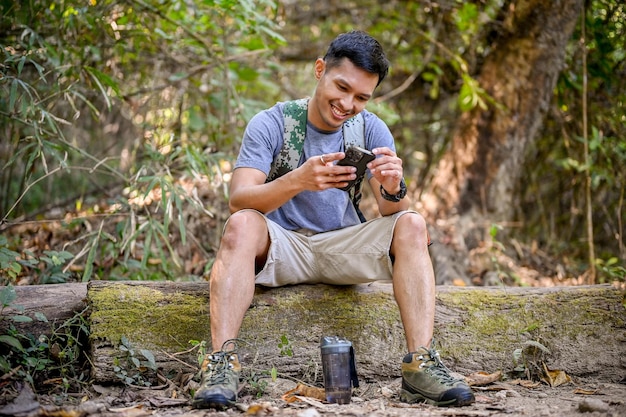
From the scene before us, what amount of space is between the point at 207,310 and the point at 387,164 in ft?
3.84

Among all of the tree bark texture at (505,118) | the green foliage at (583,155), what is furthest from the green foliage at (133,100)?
the green foliage at (583,155)

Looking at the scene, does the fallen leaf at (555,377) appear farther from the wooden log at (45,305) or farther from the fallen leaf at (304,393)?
the wooden log at (45,305)

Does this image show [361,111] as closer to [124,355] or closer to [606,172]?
[124,355]

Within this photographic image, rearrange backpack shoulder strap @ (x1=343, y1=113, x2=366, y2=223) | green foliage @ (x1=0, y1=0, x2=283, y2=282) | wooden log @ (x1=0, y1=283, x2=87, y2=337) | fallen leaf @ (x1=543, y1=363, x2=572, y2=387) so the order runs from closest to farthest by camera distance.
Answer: wooden log @ (x1=0, y1=283, x2=87, y2=337)
fallen leaf @ (x1=543, y1=363, x2=572, y2=387)
backpack shoulder strap @ (x1=343, y1=113, x2=366, y2=223)
green foliage @ (x1=0, y1=0, x2=283, y2=282)

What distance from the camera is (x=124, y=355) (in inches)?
115

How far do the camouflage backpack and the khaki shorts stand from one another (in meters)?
0.31

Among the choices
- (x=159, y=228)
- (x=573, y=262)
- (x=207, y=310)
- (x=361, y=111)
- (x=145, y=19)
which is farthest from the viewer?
(x=573, y=262)

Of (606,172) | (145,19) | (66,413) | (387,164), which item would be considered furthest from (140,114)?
(606,172)

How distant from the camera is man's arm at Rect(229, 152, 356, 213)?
8.94ft

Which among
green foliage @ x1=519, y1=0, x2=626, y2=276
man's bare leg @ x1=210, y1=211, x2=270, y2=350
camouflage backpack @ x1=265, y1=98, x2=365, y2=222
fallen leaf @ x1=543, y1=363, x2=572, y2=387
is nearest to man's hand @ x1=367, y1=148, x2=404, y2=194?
camouflage backpack @ x1=265, y1=98, x2=365, y2=222

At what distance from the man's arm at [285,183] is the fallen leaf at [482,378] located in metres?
1.17

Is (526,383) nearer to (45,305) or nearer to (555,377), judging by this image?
(555,377)

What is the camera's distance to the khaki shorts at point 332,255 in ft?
9.98

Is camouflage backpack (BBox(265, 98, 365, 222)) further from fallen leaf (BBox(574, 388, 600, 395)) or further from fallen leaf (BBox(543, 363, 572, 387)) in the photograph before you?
fallen leaf (BBox(574, 388, 600, 395))
